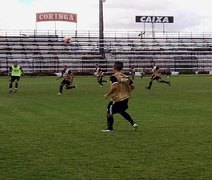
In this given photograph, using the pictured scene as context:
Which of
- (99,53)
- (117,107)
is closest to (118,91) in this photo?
(117,107)

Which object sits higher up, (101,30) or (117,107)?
(101,30)

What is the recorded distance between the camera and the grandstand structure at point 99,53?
72231 millimetres

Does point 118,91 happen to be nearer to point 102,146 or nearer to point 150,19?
point 102,146

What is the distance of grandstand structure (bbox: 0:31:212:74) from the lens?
2844 inches

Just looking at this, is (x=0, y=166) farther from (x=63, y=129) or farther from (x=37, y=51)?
(x=37, y=51)

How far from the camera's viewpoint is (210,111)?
19.9 m

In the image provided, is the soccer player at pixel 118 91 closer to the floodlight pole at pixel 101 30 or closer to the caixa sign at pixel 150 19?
the floodlight pole at pixel 101 30

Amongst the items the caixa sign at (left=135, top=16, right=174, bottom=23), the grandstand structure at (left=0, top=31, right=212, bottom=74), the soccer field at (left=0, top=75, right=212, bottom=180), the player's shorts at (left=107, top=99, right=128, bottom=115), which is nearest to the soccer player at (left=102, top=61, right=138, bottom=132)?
the player's shorts at (left=107, top=99, right=128, bottom=115)

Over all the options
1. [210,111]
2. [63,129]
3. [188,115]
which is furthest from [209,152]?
[210,111]

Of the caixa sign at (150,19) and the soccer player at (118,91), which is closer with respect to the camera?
the soccer player at (118,91)

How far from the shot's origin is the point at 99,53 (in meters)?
75.0

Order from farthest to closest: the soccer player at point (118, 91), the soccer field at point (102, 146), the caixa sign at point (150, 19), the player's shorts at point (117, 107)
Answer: the caixa sign at point (150, 19) < the player's shorts at point (117, 107) < the soccer player at point (118, 91) < the soccer field at point (102, 146)

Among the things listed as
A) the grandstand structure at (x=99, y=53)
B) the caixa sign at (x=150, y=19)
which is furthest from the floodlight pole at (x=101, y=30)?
the caixa sign at (x=150, y=19)

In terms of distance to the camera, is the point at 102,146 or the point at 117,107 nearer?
the point at 102,146
